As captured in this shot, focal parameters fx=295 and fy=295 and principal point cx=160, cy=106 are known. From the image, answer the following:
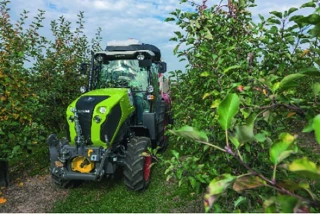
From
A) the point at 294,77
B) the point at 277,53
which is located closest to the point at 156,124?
the point at 277,53

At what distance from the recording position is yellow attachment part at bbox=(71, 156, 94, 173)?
398 cm

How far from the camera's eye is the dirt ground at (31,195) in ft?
13.2

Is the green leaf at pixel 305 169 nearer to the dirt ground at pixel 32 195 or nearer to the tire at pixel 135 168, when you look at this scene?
the dirt ground at pixel 32 195

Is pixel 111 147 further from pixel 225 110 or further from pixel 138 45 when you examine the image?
pixel 138 45

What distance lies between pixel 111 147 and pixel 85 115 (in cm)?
59

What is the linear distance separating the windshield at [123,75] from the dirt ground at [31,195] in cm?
200

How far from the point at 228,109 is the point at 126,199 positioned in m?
3.47

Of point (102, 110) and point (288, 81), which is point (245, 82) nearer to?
point (288, 81)

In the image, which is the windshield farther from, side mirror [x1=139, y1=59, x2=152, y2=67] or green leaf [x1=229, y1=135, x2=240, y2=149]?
green leaf [x1=229, y1=135, x2=240, y2=149]

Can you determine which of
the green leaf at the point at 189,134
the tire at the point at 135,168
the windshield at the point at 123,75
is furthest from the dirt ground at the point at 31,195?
the green leaf at the point at 189,134

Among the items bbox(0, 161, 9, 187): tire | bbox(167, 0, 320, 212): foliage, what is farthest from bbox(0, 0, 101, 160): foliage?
bbox(167, 0, 320, 212): foliage

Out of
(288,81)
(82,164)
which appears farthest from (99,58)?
(288,81)

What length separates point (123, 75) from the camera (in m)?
5.45

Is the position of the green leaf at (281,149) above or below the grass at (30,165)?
above
